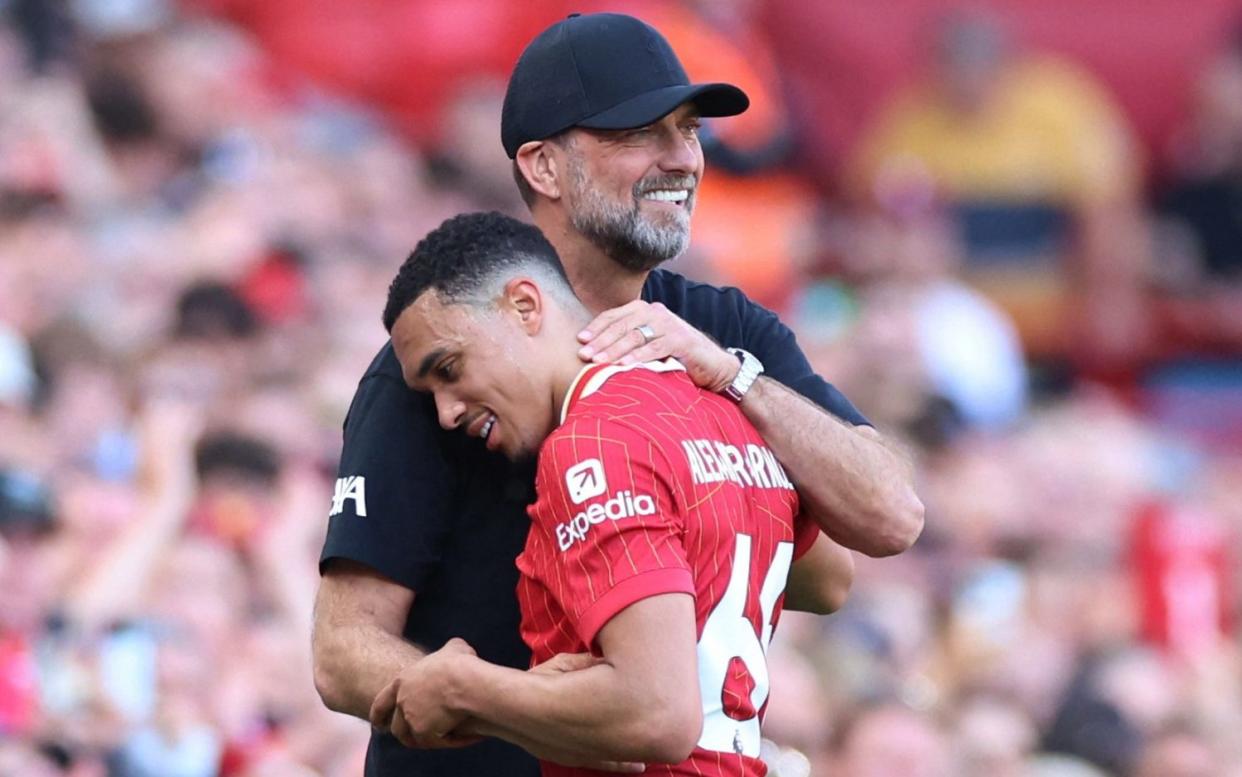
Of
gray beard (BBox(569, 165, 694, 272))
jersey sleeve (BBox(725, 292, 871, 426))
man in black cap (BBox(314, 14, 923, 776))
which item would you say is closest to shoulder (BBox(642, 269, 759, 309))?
jersey sleeve (BBox(725, 292, 871, 426))

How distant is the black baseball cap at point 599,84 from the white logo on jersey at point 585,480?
2.81 ft

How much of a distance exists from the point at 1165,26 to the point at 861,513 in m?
10.6

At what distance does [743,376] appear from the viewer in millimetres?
4164

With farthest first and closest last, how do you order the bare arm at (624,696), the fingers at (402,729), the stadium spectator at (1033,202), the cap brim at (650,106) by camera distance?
the stadium spectator at (1033,202) < the cap brim at (650,106) < the fingers at (402,729) < the bare arm at (624,696)

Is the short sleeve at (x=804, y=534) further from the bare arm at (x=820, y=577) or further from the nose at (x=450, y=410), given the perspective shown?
the nose at (x=450, y=410)

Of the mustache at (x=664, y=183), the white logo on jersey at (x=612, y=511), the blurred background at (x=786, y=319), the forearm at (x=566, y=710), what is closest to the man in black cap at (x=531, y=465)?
the mustache at (x=664, y=183)

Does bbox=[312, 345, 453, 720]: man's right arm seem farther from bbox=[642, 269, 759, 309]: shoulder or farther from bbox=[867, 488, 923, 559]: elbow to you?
bbox=[867, 488, 923, 559]: elbow

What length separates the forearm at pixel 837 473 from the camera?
13.6ft

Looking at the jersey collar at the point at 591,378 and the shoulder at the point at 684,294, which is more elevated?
the shoulder at the point at 684,294

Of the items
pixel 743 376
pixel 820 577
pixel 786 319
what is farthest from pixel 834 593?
pixel 786 319

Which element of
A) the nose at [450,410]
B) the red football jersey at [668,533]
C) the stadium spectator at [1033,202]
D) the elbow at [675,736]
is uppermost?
the stadium spectator at [1033,202]

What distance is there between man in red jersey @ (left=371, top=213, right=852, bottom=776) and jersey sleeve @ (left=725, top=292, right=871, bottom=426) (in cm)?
48

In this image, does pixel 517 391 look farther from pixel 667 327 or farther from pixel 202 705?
pixel 202 705

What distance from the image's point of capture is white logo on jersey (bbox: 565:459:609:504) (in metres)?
3.62
